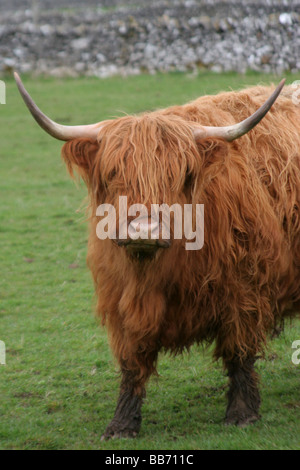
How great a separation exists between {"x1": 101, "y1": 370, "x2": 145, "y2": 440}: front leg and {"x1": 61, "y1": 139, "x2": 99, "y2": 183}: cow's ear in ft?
3.57

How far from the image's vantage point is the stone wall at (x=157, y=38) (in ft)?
39.6

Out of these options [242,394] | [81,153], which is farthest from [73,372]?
[81,153]

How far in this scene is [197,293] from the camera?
3.23 m

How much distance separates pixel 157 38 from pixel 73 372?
10.8m

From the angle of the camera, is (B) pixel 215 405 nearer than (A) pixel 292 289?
No

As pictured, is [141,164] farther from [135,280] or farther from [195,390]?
[195,390]

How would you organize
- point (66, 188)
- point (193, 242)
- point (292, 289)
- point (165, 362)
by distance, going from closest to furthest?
point (193, 242) → point (292, 289) → point (165, 362) → point (66, 188)

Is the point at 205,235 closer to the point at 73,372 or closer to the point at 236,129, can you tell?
the point at 236,129

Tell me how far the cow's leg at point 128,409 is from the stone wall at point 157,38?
918 centimetres

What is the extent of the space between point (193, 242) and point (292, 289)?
0.76 meters

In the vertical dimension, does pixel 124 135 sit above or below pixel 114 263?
above

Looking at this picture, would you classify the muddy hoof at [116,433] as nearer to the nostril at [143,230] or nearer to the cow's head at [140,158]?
the cow's head at [140,158]
